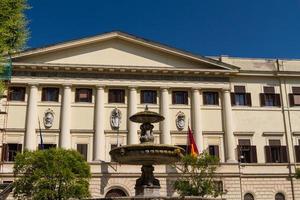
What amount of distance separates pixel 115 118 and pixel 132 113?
135 centimetres

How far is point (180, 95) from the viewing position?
35344 mm

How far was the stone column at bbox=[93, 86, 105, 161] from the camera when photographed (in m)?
32.8

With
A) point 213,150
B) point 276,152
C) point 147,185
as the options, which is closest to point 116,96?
point 213,150

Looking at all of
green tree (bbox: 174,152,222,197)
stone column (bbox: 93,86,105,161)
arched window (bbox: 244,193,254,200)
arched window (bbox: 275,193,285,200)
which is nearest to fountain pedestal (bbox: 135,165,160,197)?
green tree (bbox: 174,152,222,197)

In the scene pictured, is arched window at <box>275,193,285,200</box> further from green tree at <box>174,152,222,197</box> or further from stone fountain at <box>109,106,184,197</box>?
stone fountain at <box>109,106,184,197</box>

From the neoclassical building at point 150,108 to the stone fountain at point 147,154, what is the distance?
16.1 meters

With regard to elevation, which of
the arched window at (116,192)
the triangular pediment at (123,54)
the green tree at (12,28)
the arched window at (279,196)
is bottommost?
the arched window at (279,196)

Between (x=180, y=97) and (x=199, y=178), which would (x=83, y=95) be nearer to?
(x=180, y=97)

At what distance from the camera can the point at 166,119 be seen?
112 feet

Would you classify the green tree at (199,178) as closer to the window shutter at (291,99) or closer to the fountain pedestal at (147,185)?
the window shutter at (291,99)

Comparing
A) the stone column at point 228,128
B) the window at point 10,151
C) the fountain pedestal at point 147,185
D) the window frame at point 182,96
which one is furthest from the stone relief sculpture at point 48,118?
the fountain pedestal at point 147,185

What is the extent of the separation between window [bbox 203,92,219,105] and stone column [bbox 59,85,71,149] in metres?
10.6

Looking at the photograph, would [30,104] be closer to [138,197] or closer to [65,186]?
[65,186]

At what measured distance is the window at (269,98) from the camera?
36.2 metres
